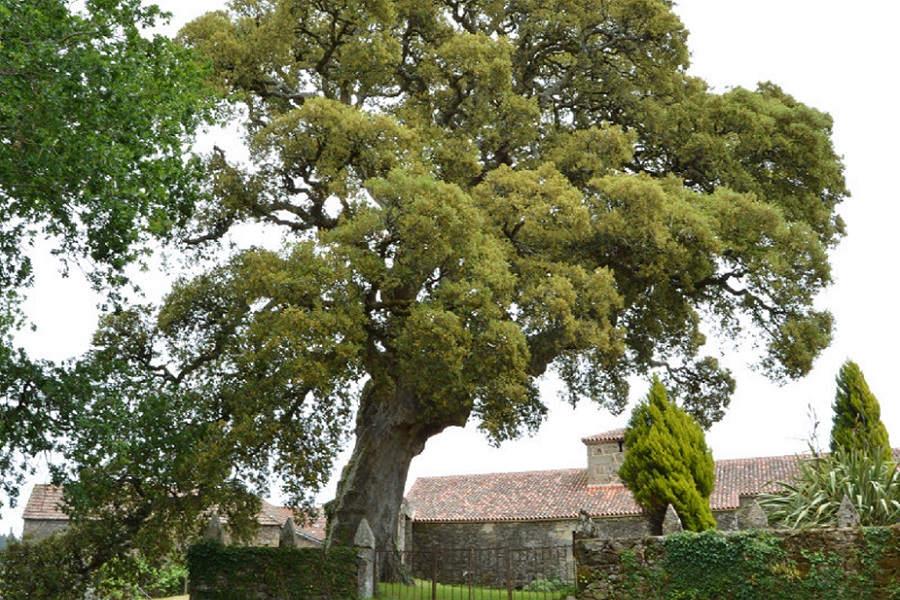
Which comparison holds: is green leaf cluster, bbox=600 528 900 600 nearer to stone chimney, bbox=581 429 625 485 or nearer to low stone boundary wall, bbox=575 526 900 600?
low stone boundary wall, bbox=575 526 900 600

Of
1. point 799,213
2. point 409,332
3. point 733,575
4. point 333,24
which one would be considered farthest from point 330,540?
point 799,213

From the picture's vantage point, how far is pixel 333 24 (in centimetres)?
2233

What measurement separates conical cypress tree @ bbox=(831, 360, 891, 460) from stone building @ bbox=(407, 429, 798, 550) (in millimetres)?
10018

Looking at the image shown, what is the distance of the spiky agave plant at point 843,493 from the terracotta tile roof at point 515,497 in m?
14.5

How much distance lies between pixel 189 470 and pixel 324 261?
15.6 feet

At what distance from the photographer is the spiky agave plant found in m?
17.0

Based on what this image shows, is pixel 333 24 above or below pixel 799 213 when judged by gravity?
above

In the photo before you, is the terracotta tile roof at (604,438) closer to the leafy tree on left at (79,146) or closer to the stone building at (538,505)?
the stone building at (538,505)

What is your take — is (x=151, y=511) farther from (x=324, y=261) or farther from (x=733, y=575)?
(x=733, y=575)

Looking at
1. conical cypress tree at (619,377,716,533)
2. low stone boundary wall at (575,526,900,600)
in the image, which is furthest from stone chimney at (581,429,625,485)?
low stone boundary wall at (575,526,900,600)

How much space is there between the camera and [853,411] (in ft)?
72.9

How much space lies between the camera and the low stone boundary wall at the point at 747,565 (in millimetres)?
15930

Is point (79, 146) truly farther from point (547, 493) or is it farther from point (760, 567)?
point (547, 493)

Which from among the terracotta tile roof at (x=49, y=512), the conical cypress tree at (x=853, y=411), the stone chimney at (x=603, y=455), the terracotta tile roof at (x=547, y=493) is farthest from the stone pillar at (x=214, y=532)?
the stone chimney at (x=603, y=455)
